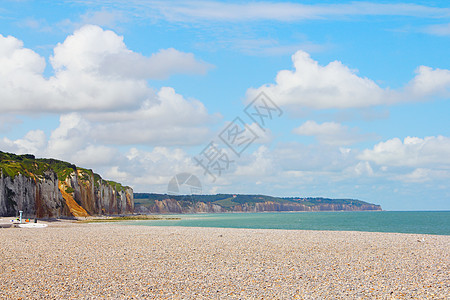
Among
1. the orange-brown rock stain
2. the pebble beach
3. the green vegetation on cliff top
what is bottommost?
the pebble beach

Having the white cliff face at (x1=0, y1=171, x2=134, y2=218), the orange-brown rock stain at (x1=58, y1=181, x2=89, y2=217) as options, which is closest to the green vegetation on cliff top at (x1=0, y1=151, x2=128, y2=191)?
the white cliff face at (x1=0, y1=171, x2=134, y2=218)

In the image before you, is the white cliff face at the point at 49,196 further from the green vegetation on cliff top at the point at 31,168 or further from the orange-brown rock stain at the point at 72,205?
the green vegetation on cliff top at the point at 31,168

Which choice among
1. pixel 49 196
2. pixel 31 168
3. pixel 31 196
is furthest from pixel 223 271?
pixel 31 168

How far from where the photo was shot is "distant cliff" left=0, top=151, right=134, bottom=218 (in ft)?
240

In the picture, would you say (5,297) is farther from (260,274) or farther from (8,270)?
(260,274)

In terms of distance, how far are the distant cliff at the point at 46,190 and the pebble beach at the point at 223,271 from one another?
170 ft

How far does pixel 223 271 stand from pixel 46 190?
79429 millimetres

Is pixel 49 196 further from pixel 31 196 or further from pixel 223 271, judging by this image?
pixel 223 271

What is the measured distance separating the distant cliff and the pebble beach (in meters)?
51.7

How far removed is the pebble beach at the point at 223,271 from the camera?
1365cm

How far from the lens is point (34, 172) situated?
3568 inches

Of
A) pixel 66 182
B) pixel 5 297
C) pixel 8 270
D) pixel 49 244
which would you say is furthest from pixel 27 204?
pixel 5 297

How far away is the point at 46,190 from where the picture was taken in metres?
88.0

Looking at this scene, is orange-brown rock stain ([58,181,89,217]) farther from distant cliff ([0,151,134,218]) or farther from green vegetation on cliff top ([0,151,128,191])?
green vegetation on cliff top ([0,151,128,191])
